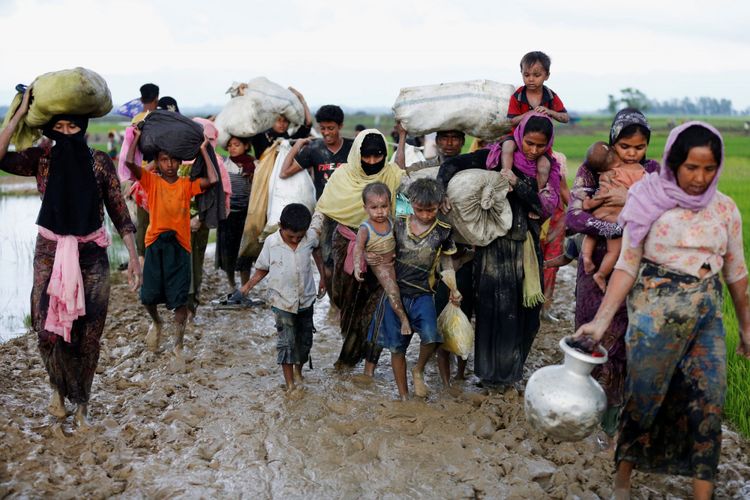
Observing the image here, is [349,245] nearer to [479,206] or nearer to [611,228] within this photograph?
[479,206]

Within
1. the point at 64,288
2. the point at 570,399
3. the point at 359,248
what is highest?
the point at 359,248

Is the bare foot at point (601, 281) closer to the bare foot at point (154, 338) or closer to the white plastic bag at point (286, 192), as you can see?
the white plastic bag at point (286, 192)

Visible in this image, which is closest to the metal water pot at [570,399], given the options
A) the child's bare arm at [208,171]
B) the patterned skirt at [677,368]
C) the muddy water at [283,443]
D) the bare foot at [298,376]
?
the patterned skirt at [677,368]

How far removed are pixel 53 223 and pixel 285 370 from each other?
1710mm

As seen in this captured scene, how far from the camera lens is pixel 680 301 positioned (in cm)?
332

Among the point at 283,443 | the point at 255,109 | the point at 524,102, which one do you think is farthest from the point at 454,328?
the point at 255,109

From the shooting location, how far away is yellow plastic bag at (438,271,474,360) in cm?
484

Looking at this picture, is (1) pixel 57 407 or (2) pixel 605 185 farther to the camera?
(1) pixel 57 407

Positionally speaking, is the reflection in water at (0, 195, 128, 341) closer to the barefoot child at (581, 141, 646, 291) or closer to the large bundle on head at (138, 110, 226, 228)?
the large bundle on head at (138, 110, 226, 228)

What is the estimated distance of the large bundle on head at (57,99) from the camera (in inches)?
163

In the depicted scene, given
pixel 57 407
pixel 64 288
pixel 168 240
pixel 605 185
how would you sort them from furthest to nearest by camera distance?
pixel 168 240 → pixel 57 407 → pixel 64 288 → pixel 605 185

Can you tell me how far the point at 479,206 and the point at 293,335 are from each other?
1.45 metres

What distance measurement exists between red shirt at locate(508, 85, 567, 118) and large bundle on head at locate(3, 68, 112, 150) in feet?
8.10

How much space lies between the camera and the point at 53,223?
4305 mm
